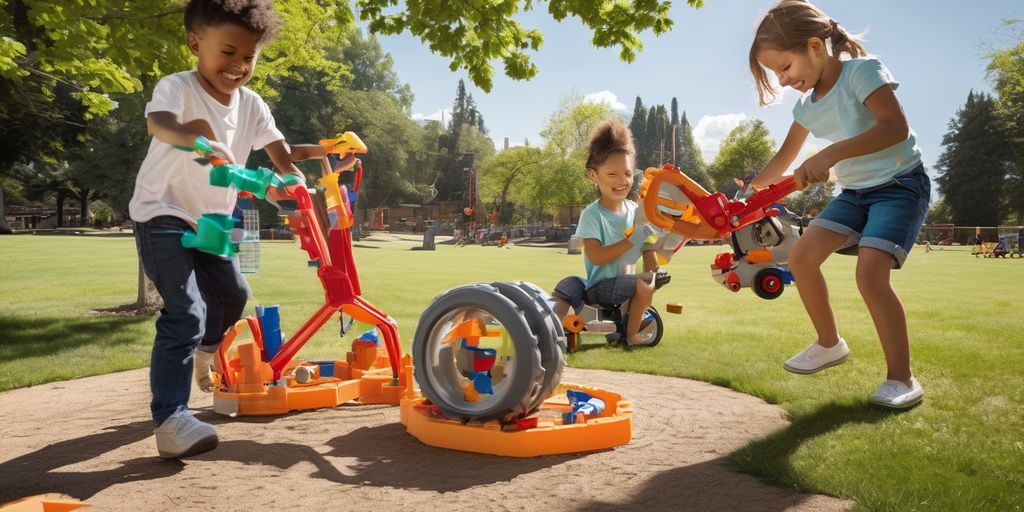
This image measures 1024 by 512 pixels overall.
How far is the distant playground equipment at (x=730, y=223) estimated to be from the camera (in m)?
4.42

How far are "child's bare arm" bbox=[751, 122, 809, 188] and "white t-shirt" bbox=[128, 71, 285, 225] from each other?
3.03 meters

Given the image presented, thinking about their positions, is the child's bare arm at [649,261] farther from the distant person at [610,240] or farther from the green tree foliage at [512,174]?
the green tree foliage at [512,174]

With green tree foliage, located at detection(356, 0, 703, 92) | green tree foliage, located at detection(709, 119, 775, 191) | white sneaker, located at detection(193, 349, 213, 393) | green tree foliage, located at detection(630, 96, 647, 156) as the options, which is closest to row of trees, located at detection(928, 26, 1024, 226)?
green tree foliage, located at detection(709, 119, 775, 191)

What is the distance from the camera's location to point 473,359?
12.1 ft

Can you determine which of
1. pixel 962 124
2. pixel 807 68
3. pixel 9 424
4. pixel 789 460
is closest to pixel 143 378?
pixel 9 424

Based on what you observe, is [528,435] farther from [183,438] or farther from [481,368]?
Answer: [183,438]

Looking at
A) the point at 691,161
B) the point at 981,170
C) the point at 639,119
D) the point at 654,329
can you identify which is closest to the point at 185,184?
the point at 654,329

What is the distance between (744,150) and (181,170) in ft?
217

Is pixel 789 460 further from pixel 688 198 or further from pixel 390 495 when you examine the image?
pixel 688 198

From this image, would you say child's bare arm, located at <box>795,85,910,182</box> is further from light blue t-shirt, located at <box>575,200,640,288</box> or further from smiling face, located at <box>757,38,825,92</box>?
light blue t-shirt, located at <box>575,200,640,288</box>

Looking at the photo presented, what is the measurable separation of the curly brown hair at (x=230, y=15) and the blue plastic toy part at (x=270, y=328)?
1628 mm

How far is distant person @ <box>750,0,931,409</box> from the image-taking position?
3.68 m

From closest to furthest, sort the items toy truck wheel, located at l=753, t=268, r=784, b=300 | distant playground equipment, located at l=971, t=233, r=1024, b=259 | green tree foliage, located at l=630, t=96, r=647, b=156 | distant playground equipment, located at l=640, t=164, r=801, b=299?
distant playground equipment, located at l=640, t=164, r=801, b=299, toy truck wheel, located at l=753, t=268, r=784, b=300, distant playground equipment, located at l=971, t=233, r=1024, b=259, green tree foliage, located at l=630, t=96, r=647, b=156

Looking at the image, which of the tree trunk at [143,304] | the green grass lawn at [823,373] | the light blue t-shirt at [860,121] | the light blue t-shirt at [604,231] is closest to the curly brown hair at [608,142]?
the light blue t-shirt at [604,231]
